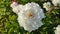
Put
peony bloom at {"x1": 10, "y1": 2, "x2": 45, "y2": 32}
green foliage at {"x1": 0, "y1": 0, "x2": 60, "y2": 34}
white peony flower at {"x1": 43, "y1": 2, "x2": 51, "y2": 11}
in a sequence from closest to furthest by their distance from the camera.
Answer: peony bloom at {"x1": 10, "y1": 2, "x2": 45, "y2": 32} → green foliage at {"x1": 0, "y1": 0, "x2": 60, "y2": 34} → white peony flower at {"x1": 43, "y1": 2, "x2": 51, "y2": 11}

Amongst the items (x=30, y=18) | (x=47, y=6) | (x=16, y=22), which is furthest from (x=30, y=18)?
(x=47, y=6)

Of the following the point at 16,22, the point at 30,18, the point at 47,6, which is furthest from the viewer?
the point at 47,6

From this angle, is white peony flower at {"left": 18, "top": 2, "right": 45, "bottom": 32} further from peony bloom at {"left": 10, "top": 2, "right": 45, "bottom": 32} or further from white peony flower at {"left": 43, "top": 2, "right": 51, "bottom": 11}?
white peony flower at {"left": 43, "top": 2, "right": 51, "bottom": 11}

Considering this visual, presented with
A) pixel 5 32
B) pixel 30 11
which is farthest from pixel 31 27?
pixel 5 32

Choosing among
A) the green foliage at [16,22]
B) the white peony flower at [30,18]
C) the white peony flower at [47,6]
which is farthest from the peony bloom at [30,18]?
the white peony flower at [47,6]

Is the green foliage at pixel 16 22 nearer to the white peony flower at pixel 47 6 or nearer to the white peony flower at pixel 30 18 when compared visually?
the white peony flower at pixel 47 6

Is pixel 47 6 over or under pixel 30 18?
over

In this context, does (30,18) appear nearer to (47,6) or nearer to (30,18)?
(30,18)

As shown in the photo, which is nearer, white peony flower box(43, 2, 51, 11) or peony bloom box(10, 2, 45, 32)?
peony bloom box(10, 2, 45, 32)

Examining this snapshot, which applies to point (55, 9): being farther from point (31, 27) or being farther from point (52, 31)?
point (31, 27)

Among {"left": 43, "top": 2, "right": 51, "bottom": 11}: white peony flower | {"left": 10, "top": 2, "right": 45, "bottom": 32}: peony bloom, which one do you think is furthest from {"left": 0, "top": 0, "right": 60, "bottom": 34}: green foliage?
{"left": 10, "top": 2, "right": 45, "bottom": 32}: peony bloom

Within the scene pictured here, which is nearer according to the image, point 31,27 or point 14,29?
point 31,27
